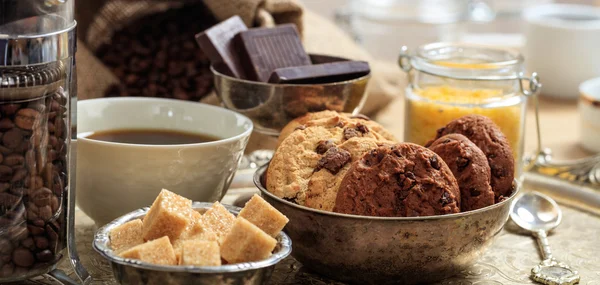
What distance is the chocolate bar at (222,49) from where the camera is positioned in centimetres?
134

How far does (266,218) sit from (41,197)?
0.85 feet

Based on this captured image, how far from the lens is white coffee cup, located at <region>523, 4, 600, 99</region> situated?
6.81ft

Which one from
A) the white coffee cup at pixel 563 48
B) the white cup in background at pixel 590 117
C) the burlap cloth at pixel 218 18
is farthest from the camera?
the white coffee cup at pixel 563 48

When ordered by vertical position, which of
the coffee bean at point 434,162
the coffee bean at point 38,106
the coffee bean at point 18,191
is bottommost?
the coffee bean at point 18,191

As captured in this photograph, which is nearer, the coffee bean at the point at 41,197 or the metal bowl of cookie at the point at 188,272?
the metal bowl of cookie at the point at 188,272

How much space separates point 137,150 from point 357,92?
0.42 metres

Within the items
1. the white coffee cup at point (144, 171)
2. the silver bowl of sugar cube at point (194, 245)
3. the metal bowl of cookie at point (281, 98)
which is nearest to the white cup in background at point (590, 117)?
the metal bowl of cookie at point (281, 98)

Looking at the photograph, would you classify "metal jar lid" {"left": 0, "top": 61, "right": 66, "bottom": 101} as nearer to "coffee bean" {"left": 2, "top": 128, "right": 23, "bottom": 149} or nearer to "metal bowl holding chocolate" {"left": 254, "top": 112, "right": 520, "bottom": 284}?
"coffee bean" {"left": 2, "top": 128, "right": 23, "bottom": 149}

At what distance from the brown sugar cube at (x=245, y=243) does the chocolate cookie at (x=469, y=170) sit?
0.88 ft

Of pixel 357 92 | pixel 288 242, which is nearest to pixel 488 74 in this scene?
pixel 357 92

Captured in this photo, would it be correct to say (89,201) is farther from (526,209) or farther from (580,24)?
(580,24)

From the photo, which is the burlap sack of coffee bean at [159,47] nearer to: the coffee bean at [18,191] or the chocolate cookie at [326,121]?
the chocolate cookie at [326,121]

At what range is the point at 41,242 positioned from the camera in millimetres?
946

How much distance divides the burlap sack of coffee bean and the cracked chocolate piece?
2.81 ft
